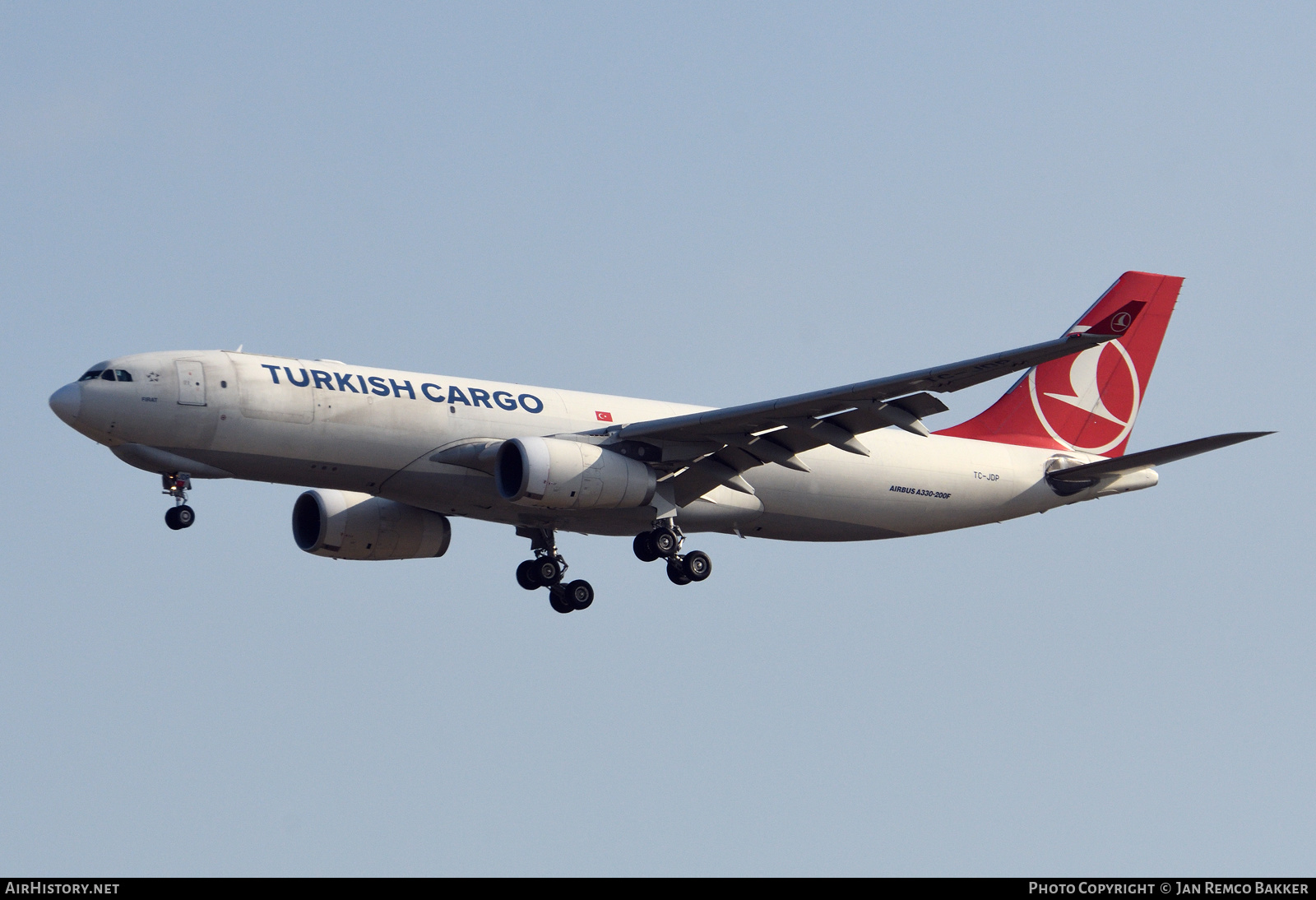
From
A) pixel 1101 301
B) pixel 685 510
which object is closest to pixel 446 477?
pixel 685 510

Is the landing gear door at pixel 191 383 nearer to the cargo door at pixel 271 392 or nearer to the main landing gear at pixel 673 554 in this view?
the cargo door at pixel 271 392

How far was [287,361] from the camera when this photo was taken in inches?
1447

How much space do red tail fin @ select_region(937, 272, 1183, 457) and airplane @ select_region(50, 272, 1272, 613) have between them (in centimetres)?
9

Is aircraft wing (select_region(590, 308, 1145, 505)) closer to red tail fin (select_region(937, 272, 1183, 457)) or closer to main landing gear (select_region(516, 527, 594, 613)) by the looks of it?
main landing gear (select_region(516, 527, 594, 613))

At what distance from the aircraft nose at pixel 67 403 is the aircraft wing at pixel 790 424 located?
37.2 feet

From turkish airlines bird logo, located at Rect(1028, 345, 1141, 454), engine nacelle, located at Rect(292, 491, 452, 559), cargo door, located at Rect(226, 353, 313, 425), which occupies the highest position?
turkish airlines bird logo, located at Rect(1028, 345, 1141, 454)

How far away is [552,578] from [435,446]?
19.6ft

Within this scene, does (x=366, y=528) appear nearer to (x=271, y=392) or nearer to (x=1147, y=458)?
(x=271, y=392)

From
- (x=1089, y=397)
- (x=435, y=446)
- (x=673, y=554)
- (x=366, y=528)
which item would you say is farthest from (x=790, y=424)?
(x=1089, y=397)

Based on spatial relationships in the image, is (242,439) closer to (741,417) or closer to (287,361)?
(287,361)

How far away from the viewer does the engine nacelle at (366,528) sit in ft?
135

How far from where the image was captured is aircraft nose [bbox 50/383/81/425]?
115 ft

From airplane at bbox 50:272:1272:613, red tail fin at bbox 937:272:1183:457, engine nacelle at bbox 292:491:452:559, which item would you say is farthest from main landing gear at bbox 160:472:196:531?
red tail fin at bbox 937:272:1183:457
